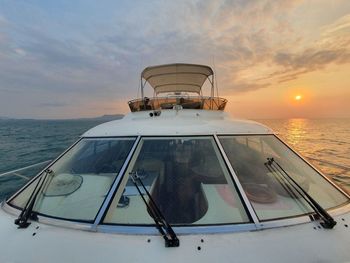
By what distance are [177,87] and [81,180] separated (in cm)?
486

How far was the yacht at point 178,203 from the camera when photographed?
1.49m

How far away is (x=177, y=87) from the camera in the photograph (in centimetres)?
677

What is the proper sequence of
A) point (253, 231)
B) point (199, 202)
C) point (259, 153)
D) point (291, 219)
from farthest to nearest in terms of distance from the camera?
point (259, 153) → point (199, 202) → point (291, 219) → point (253, 231)

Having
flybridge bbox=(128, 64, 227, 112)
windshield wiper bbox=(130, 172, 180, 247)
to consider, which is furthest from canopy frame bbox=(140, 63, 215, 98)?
windshield wiper bbox=(130, 172, 180, 247)

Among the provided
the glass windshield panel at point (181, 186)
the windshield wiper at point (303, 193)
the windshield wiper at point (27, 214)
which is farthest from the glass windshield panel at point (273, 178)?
the windshield wiper at point (27, 214)

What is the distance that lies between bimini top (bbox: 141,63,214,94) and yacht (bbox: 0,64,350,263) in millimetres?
3178

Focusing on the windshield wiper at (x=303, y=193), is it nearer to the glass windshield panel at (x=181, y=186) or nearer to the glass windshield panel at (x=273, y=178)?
the glass windshield panel at (x=273, y=178)

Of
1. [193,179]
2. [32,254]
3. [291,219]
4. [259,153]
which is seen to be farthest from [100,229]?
[259,153]

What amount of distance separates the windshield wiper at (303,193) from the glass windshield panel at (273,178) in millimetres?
11

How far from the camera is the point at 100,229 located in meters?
1.69

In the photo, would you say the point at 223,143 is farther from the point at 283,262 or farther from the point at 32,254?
the point at 32,254

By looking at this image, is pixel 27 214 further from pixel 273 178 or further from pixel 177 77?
pixel 177 77

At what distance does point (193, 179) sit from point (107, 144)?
1218mm

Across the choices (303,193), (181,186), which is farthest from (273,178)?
(181,186)
